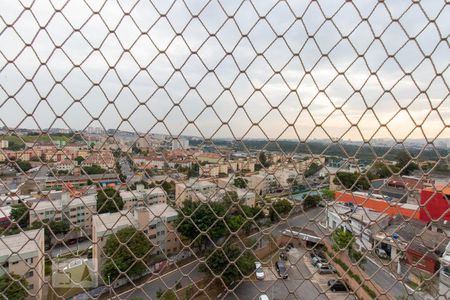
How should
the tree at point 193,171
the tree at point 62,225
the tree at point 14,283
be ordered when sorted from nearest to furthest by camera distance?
1. the tree at point 14,283
2. the tree at point 193,171
3. the tree at point 62,225

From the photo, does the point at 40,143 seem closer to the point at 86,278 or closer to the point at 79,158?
the point at 79,158

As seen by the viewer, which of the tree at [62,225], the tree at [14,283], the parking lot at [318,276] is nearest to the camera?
the tree at [14,283]

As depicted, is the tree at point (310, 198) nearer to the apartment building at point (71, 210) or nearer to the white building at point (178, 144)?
the white building at point (178, 144)

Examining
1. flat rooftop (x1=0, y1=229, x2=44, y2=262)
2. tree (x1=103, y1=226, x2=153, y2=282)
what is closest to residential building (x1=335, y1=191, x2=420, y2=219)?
tree (x1=103, y1=226, x2=153, y2=282)

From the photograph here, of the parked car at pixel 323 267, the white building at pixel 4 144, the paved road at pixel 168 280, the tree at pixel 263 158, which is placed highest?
→ the tree at pixel 263 158

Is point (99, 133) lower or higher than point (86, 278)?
higher

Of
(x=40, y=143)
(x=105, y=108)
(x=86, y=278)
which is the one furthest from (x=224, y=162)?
(x=86, y=278)

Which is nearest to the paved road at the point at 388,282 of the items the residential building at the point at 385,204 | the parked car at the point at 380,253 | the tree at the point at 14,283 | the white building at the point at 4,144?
the parked car at the point at 380,253

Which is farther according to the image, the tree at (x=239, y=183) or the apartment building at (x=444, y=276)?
the tree at (x=239, y=183)
